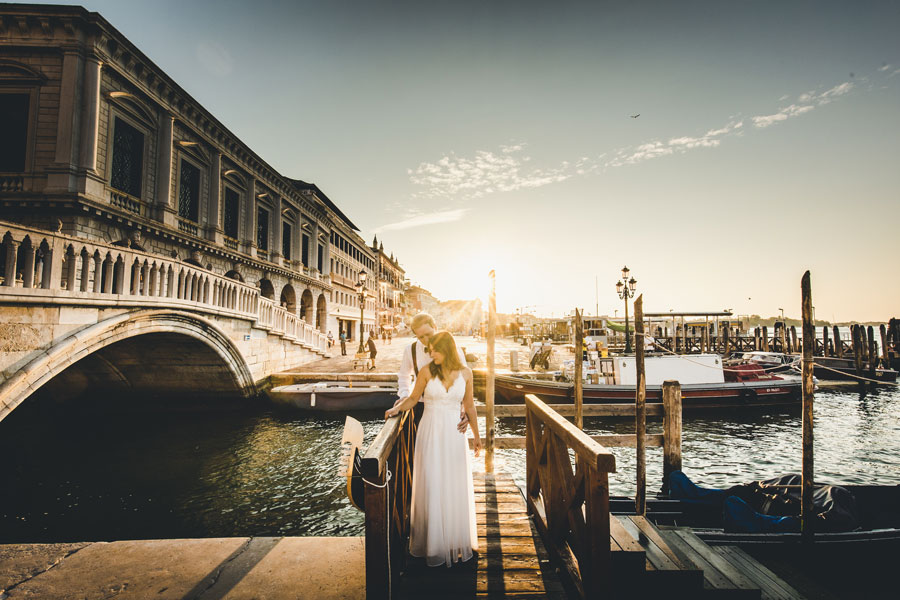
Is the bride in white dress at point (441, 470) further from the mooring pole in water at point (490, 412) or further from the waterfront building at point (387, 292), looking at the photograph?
the waterfront building at point (387, 292)

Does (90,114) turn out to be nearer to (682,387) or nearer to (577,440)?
(577,440)

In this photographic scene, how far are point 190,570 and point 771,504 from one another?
6.85 meters

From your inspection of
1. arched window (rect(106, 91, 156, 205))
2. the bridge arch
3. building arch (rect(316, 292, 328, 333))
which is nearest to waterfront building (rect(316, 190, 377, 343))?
building arch (rect(316, 292, 328, 333))

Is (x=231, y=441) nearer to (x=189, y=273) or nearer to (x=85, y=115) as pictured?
(x=189, y=273)

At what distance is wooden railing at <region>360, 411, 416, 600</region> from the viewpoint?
84.2 inches

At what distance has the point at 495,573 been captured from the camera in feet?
9.32

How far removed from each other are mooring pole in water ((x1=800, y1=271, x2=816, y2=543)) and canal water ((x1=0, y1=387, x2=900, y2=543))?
3.29 metres

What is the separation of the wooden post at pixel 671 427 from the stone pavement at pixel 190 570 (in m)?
4.44

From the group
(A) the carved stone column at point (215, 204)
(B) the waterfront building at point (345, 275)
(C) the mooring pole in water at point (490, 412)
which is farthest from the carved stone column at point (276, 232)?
(C) the mooring pole in water at point (490, 412)

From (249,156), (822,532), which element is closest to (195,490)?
(822,532)

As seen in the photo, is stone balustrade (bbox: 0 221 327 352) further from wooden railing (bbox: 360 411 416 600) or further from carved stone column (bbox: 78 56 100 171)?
wooden railing (bbox: 360 411 416 600)

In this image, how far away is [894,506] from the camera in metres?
5.01

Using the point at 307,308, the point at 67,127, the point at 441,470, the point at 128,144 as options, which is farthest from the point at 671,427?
the point at 307,308

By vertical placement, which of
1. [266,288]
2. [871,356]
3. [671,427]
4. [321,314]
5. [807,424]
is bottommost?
[671,427]
